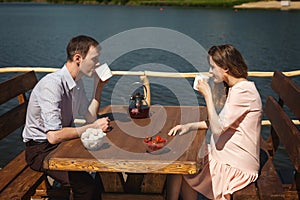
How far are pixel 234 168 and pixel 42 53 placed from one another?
60.4 feet

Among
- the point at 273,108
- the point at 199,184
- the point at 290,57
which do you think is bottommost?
the point at 290,57

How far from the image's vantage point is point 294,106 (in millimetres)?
3541

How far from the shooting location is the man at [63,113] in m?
3.08

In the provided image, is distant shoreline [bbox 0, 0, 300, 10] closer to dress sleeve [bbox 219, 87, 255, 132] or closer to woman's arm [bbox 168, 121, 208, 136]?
woman's arm [bbox 168, 121, 208, 136]

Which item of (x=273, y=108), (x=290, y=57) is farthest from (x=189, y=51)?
(x=273, y=108)

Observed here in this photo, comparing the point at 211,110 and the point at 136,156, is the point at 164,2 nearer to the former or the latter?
the point at 211,110

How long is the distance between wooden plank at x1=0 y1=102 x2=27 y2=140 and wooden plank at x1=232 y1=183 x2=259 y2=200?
187 cm

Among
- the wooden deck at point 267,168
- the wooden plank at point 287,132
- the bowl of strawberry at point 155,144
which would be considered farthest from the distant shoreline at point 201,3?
the bowl of strawberry at point 155,144

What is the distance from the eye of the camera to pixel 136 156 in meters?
2.71

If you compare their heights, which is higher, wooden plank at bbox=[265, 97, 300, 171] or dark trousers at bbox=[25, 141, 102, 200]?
wooden plank at bbox=[265, 97, 300, 171]

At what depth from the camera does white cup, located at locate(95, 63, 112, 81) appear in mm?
3429

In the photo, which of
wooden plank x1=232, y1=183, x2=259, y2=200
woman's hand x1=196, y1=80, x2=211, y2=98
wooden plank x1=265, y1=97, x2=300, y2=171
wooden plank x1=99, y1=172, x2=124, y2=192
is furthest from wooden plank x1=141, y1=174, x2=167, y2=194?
wooden plank x1=265, y1=97, x2=300, y2=171

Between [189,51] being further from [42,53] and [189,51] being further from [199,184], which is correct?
[199,184]

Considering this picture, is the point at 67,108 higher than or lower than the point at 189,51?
higher
